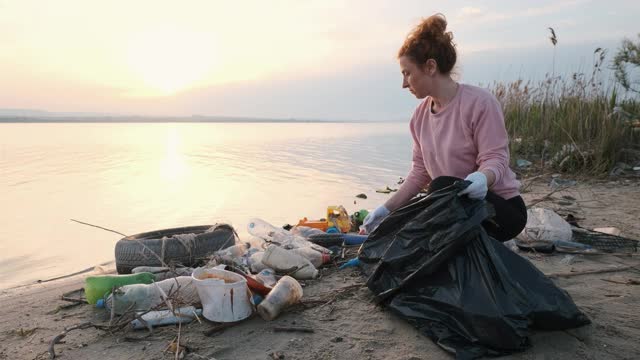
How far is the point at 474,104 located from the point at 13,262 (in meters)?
4.13

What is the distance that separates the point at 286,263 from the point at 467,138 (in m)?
1.49

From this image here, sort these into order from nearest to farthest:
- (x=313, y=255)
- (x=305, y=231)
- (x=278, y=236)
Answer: (x=313, y=255) < (x=278, y=236) < (x=305, y=231)

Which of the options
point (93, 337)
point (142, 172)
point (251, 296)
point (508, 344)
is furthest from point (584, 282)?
point (142, 172)

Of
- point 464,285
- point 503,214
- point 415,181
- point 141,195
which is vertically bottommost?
point 141,195

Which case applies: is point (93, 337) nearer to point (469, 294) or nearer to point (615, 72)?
point (469, 294)

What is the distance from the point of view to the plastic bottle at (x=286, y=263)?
3.33 m

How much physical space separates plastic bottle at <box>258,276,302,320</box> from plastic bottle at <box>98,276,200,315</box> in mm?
479

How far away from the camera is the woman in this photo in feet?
8.73

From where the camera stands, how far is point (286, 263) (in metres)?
3.34

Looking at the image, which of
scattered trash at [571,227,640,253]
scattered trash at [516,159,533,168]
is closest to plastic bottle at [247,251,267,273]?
scattered trash at [571,227,640,253]

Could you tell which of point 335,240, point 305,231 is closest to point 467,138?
point 335,240

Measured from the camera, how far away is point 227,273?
2.84 meters

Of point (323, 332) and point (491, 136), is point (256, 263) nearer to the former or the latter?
point (323, 332)

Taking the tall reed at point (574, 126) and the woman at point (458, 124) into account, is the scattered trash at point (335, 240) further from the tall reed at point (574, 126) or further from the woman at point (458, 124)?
the tall reed at point (574, 126)
